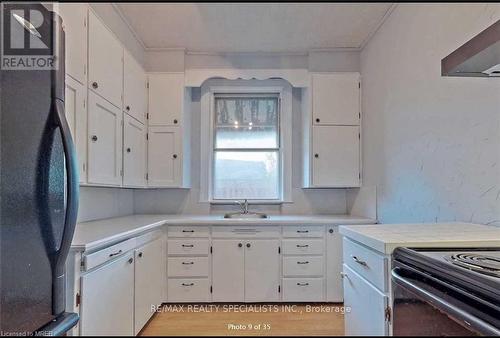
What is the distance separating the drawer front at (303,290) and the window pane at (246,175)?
99 centimetres

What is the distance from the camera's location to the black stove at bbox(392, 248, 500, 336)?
0.75m

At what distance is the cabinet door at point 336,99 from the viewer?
315 cm

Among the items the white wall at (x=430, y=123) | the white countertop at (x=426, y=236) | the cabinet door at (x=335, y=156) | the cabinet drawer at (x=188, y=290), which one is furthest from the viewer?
the cabinet door at (x=335, y=156)

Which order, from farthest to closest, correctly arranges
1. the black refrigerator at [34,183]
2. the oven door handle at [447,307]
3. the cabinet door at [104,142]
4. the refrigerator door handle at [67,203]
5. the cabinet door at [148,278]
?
1. the cabinet door at [148,278]
2. the cabinet door at [104,142]
3. the refrigerator door handle at [67,203]
4. the black refrigerator at [34,183]
5. the oven door handle at [447,307]

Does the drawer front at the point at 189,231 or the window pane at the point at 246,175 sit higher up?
the window pane at the point at 246,175

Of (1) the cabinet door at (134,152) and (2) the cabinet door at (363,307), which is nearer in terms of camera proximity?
(2) the cabinet door at (363,307)

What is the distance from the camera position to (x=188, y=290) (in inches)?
111

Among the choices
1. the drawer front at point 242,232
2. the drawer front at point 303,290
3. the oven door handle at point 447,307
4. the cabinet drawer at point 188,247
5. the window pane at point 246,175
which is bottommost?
the drawer front at point 303,290

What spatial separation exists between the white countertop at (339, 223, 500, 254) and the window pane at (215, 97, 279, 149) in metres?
2.05

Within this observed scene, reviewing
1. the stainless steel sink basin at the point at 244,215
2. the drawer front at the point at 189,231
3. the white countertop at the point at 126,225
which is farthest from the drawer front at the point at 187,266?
the stainless steel sink basin at the point at 244,215

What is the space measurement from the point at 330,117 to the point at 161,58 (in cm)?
185

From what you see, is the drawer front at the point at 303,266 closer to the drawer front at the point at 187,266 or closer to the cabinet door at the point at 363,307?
the drawer front at the point at 187,266

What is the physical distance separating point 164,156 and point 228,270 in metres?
1.30

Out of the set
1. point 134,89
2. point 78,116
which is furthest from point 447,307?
point 134,89
